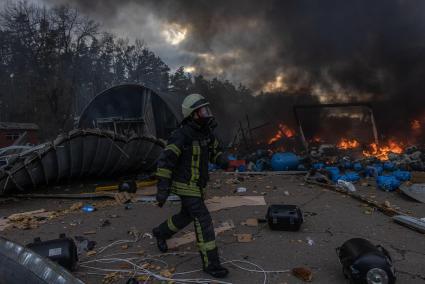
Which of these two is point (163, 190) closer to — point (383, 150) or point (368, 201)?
point (368, 201)

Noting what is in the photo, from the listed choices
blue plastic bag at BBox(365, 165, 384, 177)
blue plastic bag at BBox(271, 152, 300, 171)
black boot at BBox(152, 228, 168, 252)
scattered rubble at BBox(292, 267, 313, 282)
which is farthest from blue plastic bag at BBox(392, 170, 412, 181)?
black boot at BBox(152, 228, 168, 252)

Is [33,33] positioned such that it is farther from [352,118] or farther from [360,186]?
[360,186]

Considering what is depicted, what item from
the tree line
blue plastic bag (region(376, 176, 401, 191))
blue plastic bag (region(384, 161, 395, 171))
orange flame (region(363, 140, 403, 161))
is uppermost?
the tree line

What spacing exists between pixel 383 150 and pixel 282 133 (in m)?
4.16

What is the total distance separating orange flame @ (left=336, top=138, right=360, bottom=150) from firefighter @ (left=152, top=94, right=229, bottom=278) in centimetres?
1101

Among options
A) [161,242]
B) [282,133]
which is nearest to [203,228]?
[161,242]

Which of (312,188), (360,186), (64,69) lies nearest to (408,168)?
(360,186)

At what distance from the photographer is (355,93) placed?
1608 cm

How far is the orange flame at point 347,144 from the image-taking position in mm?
13414

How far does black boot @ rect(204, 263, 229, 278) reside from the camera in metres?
3.30

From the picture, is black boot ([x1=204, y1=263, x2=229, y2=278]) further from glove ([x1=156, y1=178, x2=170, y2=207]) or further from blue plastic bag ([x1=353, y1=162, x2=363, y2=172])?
blue plastic bag ([x1=353, y1=162, x2=363, y2=172])

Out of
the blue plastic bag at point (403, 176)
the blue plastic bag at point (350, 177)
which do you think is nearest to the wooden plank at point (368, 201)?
the blue plastic bag at point (350, 177)

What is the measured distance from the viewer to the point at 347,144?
13.8m

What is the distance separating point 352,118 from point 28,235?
14.5m
